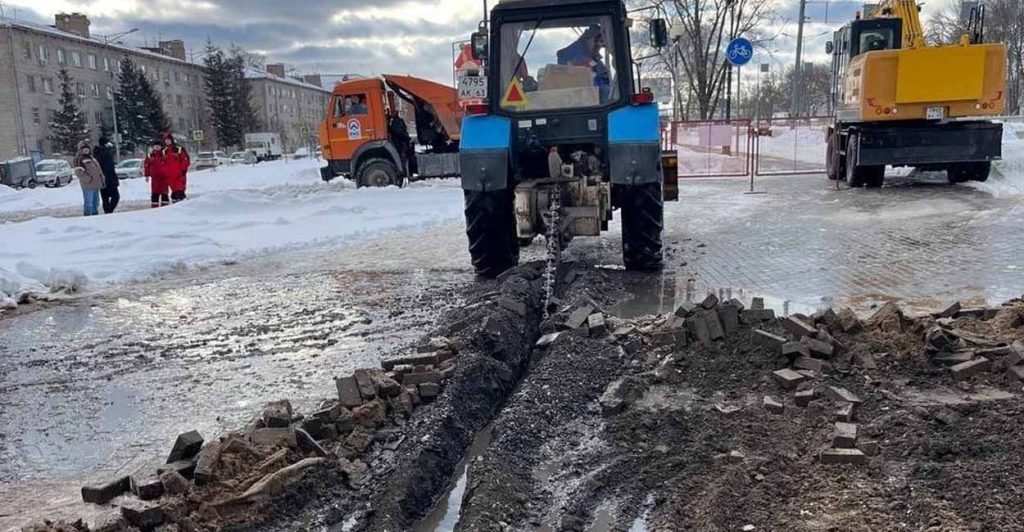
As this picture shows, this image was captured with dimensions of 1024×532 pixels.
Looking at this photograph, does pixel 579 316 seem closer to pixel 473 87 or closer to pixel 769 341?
pixel 769 341

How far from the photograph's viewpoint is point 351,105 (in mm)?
19594

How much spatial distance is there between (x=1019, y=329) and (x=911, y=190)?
10.9 metres

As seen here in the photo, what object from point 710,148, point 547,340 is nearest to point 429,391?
point 547,340

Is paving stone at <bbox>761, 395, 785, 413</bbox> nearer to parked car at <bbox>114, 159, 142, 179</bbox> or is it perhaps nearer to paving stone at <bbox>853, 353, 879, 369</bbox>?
paving stone at <bbox>853, 353, 879, 369</bbox>

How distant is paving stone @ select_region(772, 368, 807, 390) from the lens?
4.43 meters

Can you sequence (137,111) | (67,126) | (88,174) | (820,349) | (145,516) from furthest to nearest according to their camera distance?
(137,111) < (67,126) < (88,174) < (820,349) < (145,516)

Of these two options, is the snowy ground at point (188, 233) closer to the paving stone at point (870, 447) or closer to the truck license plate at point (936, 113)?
the paving stone at point (870, 447)

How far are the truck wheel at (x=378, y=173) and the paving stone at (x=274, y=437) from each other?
16.1 metres

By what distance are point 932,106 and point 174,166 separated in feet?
52.0

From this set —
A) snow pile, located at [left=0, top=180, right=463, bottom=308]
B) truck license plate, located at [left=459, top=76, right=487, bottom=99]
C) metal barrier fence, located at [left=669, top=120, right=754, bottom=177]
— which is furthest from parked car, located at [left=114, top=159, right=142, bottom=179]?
truck license plate, located at [left=459, top=76, right=487, bottom=99]

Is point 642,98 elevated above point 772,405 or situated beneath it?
elevated above

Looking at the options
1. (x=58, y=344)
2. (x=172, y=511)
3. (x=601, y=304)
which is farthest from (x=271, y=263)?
(x=172, y=511)

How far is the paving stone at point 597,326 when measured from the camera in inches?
216

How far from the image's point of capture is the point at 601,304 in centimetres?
688
